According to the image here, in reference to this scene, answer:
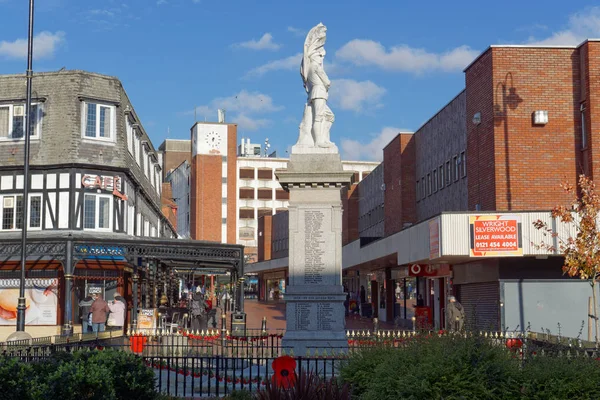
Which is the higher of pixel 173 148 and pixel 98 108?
pixel 173 148

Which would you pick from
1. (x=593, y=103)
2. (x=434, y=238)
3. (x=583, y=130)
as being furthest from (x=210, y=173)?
(x=434, y=238)

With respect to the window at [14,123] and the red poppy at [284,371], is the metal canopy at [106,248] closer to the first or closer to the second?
the window at [14,123]

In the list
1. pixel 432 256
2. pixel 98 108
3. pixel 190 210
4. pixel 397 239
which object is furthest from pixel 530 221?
pixel 190 210

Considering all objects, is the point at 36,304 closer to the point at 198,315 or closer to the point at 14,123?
the point at 198,315

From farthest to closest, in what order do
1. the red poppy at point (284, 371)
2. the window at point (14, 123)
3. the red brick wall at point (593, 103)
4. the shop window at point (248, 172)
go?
the shop window at point (248, 172), the window at point (14, 123), the red brick wall at point (593, 103), the red poppy at point (284, 371)

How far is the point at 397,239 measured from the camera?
37094 mm

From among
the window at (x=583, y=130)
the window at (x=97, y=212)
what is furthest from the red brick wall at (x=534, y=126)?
the window at (x=97, y=212)

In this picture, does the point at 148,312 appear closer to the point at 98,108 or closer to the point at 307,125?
the point at 98,108

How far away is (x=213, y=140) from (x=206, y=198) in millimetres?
7503

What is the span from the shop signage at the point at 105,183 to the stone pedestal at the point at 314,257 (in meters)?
18.6

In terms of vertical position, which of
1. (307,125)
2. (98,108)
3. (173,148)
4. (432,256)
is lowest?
(432,256)

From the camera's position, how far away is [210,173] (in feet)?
355

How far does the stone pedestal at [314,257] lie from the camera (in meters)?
18.7

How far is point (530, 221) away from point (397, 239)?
939cm
